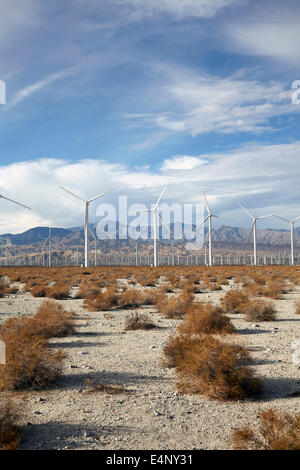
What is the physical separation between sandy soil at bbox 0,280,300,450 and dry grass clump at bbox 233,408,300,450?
321 millimetres

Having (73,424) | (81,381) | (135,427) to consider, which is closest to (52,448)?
(73,424)

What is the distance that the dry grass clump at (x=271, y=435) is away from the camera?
6.11 meters

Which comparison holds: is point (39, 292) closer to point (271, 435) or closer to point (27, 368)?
point (27, 368)

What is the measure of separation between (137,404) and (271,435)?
3382 mm

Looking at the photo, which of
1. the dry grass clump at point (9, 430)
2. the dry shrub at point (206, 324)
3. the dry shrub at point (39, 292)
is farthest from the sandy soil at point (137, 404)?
the dry shrub at point (39, 292)

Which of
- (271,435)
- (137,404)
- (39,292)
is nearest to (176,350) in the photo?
(137,404)

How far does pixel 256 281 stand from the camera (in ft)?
128

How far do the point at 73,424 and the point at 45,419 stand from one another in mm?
681

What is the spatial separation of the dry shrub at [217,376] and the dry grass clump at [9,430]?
4024 millimetres

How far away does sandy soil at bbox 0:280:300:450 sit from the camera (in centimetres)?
725

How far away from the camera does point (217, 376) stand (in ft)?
30.5

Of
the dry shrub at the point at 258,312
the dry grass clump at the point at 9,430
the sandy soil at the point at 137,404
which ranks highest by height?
the dry shrub at the point at 258,312

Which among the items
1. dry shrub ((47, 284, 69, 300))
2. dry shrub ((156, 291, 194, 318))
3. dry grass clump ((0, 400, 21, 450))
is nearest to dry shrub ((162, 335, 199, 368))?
dry grass clump ((0, 400, 21, 450))

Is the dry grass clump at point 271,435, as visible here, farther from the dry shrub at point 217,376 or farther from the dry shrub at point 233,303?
the dry shrub at point 233,303
